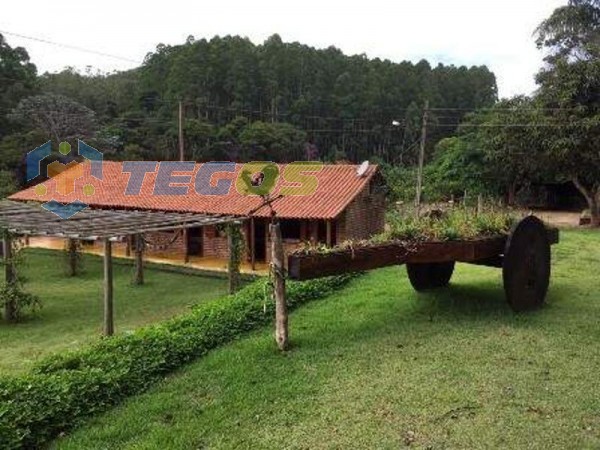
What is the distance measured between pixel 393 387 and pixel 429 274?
3.93m

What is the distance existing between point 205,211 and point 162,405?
494 inches

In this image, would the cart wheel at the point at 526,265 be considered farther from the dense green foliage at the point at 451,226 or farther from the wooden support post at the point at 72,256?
the wooden support post at the point at 72,256

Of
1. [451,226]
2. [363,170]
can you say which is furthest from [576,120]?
[451,226]

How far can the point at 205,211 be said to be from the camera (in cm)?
1814

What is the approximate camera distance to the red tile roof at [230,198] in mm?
17312

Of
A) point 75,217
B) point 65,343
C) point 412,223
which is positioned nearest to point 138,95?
point 75,217

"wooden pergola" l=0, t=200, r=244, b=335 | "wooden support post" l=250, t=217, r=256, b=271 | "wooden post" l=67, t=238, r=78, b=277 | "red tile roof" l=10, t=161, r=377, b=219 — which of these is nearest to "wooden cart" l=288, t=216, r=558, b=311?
"wooden pergola" l=0, t=200, r=244, b=335

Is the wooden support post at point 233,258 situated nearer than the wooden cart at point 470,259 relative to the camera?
No

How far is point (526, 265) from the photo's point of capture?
858 centimetres

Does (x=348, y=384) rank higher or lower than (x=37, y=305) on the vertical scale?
higher

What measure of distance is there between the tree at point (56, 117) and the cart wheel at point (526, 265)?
108 ft

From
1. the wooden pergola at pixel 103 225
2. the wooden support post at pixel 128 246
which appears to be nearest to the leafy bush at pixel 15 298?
the wooden pergola at pixel 103 225

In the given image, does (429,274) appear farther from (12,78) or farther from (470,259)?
(12,78)

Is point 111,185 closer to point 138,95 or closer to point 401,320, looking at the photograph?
point 401,320
